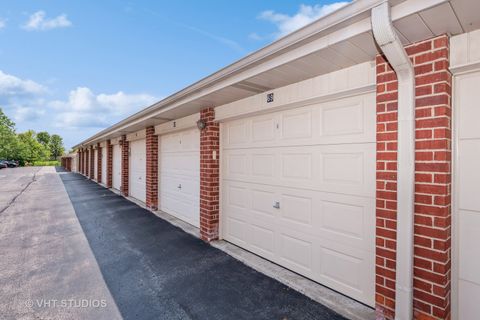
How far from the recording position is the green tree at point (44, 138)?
80.7 meters

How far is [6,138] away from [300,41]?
5436 cm

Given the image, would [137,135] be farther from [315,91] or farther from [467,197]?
[467,197]

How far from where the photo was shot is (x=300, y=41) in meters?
2.28

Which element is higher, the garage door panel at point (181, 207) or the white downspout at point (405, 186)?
the white downspout at point (405, 186)

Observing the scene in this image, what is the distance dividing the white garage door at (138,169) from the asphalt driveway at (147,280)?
320cm

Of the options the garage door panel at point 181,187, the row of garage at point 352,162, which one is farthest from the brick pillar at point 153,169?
the row of garage at point 352,162

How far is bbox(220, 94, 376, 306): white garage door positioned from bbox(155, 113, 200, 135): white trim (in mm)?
1347

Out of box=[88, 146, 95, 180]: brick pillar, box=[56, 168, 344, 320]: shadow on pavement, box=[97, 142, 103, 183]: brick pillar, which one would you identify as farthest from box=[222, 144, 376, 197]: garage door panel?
box=[88, 146, 95, 180]: brick pillar

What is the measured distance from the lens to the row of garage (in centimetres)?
204

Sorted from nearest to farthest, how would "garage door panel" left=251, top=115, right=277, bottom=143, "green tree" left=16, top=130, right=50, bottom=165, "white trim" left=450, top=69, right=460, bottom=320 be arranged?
1. "white trim" left=450, top=69, right=460, bottom=320
2. "garage door panel" left=251, top=115, right=277, bottom=143
3. "green tree" left=16, top=130, right=50, bottom=165

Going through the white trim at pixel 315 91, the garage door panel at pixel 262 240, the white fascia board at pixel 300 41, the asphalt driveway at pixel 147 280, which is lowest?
the asphalt driveway at pixel 147 280

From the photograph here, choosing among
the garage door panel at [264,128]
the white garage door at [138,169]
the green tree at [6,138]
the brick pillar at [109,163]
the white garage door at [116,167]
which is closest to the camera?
the garage door panel at [264,128]

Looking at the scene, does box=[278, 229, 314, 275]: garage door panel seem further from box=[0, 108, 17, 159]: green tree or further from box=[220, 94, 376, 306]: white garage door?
box=[0, 108, 17, 159]: green tree

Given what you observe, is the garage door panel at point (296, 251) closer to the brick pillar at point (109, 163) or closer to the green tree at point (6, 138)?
the brick pillar at point (109, 163)
